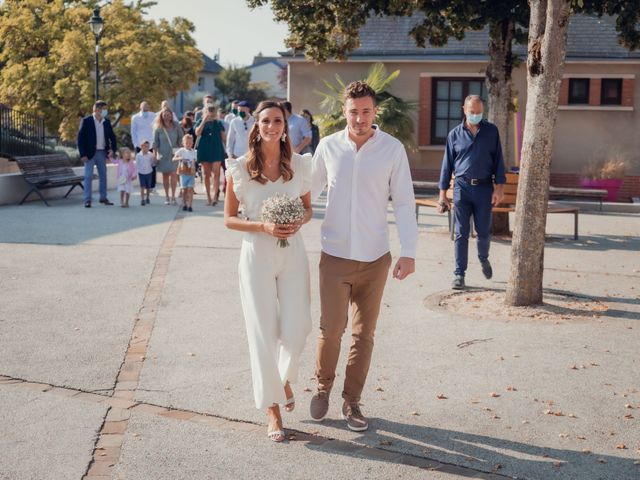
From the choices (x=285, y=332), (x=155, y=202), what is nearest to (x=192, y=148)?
(x=155, y=202)

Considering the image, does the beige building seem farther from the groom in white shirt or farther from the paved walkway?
the groom in white shirt

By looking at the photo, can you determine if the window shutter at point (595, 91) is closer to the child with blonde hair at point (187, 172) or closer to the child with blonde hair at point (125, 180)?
the child with blonde hair at point (187, 172)

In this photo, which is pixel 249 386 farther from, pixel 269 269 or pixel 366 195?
pixel 366 195

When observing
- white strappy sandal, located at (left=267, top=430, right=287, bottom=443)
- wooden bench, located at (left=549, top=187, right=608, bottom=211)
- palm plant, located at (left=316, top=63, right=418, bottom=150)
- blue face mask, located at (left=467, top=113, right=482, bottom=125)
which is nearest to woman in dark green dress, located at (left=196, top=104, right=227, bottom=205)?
palm plant, located at (left=316, top=63, right=418, bottom=150)

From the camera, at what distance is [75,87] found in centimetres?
3491

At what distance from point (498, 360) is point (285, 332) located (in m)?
2.22

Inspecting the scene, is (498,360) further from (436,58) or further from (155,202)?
(436,58)

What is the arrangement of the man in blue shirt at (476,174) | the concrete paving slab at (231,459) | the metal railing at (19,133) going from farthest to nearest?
the metal railing at (19,133), the man in blue shirt at (476,174), the concrete paving slab at (231,459)

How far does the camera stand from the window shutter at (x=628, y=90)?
910 inches

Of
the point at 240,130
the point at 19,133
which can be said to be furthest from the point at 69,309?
the point at 19,133

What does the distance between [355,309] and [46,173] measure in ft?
46.6

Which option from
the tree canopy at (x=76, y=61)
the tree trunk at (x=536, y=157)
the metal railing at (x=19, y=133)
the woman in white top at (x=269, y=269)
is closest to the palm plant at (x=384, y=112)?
the metal railing at (x=19, y=133)

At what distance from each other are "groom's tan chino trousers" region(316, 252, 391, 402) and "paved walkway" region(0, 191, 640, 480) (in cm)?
30

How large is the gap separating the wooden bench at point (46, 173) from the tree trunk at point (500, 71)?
852 cm
